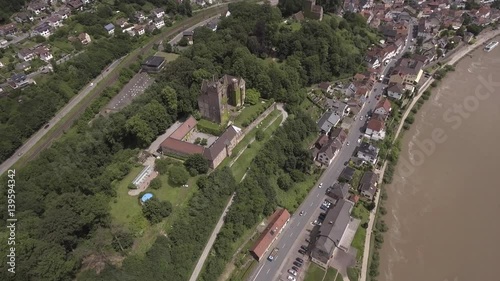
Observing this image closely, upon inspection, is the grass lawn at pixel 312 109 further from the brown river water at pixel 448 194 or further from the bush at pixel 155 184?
the bush at pixel 155 184

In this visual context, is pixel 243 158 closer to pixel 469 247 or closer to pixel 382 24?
pixel 469 247

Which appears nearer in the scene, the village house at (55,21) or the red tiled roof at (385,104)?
the red tiled roof at (385,104)

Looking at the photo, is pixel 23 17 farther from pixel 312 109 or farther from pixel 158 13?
pixel 312 109

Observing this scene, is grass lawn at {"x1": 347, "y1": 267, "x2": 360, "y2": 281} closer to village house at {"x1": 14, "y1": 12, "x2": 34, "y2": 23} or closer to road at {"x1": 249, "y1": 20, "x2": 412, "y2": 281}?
road at {"x1": 249, "y1": 20, "x2": 412, "y2": 281}

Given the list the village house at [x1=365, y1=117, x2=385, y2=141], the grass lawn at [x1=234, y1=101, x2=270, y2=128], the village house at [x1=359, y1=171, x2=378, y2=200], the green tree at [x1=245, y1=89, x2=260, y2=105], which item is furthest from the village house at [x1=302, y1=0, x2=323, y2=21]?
the village house at [x1=359, y1=171, x2=378, y2=200]

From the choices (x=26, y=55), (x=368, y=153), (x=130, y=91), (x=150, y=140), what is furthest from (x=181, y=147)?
(x=26, y=55)

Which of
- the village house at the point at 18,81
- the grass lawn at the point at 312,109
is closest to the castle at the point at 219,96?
the grass lawn at the point at 312,109
